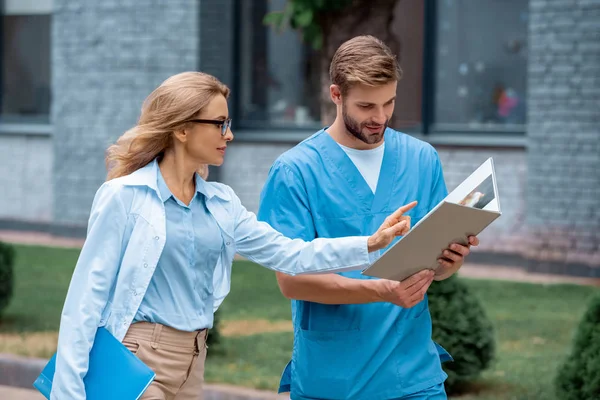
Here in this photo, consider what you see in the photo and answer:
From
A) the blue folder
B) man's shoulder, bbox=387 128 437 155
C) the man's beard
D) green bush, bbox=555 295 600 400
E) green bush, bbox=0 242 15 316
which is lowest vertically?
green bush, bbox=0 242 15 316

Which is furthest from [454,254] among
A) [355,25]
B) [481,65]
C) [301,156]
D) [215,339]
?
[481,65]

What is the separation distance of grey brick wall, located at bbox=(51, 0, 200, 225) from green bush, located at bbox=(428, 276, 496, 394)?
809 cm

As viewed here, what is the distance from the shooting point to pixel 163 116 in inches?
140

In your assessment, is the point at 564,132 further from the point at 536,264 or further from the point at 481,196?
the point at 481,196

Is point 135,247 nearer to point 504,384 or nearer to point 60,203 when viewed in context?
point 504,384

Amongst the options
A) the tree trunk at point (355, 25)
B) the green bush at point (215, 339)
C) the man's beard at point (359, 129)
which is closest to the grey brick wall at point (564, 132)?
the tree trunk at point (355, 25)

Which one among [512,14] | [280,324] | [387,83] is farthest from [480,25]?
[387,83]

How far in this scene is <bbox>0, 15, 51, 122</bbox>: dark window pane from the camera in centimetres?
1661

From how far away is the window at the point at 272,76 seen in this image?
46.9 ft

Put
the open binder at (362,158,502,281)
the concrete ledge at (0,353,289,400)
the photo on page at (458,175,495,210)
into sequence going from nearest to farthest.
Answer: the open binder at (362,158,502,281), the photo on page at (458,175,495,210), the concrete ledge at (0,353,289,400)

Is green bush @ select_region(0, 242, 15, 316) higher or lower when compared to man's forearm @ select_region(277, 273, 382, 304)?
lower

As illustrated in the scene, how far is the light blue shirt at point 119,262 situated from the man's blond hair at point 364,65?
479 millimetres

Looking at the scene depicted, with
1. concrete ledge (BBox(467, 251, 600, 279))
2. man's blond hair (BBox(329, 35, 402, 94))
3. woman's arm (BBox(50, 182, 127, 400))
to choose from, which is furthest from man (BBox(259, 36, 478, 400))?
concrete ledge (BBox(467, 251, 600, 279))

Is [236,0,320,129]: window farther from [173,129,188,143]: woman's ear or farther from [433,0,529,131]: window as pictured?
[173,129,188,143]: woman's ear
